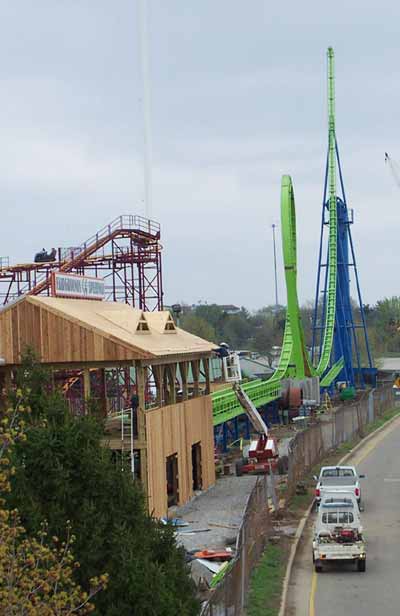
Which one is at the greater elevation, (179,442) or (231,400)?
(231,400)

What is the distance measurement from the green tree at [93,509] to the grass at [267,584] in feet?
22.4

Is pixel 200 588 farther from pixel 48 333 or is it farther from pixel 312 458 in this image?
pixel 312 458

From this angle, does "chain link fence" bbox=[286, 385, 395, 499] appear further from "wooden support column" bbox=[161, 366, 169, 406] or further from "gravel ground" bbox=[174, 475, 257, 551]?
"wooden support column" bbox=[161, 366, 169, 406]

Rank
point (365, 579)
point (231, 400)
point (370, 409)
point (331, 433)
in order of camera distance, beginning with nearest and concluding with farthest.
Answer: point (365, 579) → point (231, 400) → point (331, 433) → point (370, 409)

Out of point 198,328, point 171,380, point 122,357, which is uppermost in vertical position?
point 198,328

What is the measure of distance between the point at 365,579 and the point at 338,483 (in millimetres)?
8944

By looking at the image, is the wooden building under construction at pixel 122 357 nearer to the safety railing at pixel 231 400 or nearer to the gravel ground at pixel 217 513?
the gravel ground at pixel 217 513

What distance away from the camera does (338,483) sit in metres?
35.6

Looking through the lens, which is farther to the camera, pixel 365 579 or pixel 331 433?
pixel 331 433

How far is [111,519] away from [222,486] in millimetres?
26180

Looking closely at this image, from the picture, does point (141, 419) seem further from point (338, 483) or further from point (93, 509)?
point (93, 509)

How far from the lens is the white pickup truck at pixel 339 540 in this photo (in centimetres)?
2738

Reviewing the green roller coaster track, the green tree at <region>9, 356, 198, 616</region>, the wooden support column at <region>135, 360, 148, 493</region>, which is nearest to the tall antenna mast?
the green roller coaster track

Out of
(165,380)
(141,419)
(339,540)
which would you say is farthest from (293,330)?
(339,540)
